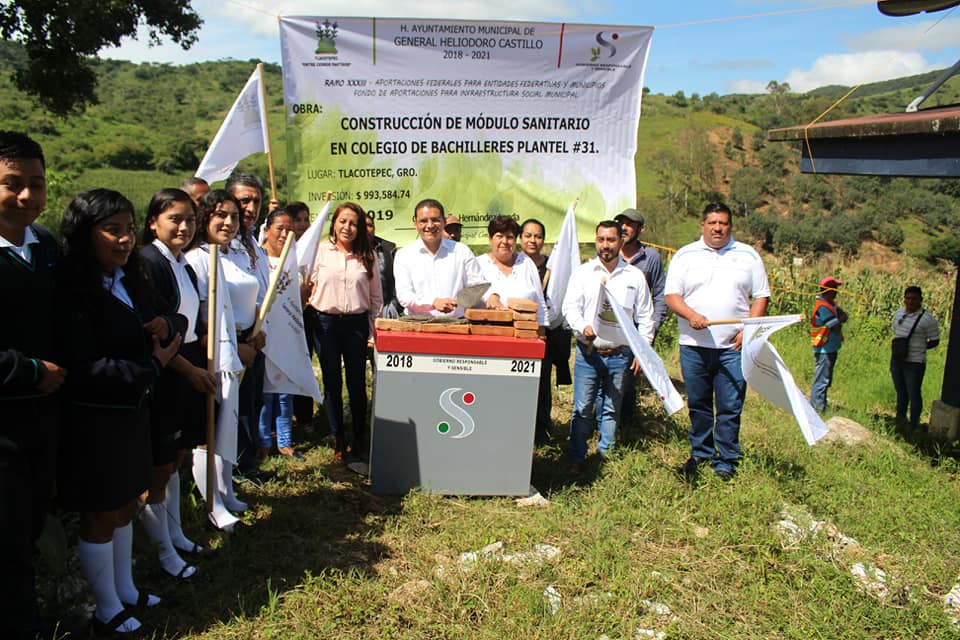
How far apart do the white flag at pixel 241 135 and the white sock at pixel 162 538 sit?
115 inches

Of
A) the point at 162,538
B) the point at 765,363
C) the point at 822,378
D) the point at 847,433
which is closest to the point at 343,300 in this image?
the point at 162,538

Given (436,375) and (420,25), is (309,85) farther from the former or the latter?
(436,375)

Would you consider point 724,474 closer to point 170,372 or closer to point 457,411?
point 457,411

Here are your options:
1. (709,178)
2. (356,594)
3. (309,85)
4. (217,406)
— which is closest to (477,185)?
(309,85)

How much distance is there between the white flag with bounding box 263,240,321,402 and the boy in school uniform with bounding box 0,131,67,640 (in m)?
2.24

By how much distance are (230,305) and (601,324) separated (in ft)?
8.70

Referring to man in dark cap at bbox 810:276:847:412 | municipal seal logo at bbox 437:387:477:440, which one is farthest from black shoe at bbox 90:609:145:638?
man in dark cap at bbox 810:276:847:412

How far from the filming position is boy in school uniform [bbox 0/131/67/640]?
2.63 m

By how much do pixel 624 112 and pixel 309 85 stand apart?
9.33 feet

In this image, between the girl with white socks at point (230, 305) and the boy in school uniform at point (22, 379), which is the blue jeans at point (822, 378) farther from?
the boy in school uniform at point (22, 379)

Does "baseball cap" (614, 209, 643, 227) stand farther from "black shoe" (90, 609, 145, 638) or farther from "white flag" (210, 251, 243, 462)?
"black shoe" (90, 609, 145, 638)

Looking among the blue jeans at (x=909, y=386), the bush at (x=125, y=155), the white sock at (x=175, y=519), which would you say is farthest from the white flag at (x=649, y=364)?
the bush at (x=125, y=155)

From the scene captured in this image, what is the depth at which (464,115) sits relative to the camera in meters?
6.58

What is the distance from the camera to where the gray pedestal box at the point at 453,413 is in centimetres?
475
